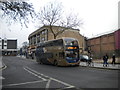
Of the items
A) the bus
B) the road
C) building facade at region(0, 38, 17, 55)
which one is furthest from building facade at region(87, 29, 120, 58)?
building facade at region(0, 38, 17, 55)

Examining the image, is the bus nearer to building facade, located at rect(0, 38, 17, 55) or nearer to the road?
the road

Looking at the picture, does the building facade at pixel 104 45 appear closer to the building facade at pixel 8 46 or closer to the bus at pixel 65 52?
the bus at pixel 65 52

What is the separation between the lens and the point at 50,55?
84.4ft

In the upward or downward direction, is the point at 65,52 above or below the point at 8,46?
below

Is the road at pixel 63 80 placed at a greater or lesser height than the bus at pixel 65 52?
lesser

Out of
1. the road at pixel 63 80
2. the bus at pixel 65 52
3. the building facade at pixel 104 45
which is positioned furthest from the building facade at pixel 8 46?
the road at pixel 63 80

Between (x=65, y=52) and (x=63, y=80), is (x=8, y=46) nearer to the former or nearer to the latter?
(x=65, y=52)

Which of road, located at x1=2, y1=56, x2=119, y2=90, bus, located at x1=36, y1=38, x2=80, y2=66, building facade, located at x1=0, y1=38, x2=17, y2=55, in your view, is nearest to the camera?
road, located at x1=2, y1=56, x2=119, y2=90

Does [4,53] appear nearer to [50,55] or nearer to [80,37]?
[80,37]

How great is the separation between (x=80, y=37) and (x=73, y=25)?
→ 2847 centimetres

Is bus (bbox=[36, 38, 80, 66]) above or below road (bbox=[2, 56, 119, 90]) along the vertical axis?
above

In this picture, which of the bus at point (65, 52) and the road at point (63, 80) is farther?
the bus at point (65, 52)

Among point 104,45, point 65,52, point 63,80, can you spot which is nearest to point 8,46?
point 104,45

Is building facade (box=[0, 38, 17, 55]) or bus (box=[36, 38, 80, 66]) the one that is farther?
building facade (box=[0, 38, 17, 55])
